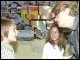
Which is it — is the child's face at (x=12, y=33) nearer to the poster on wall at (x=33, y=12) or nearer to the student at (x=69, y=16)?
the poster on wall at (x=33, y=12)

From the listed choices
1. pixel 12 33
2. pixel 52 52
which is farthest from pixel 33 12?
pixel 52 52

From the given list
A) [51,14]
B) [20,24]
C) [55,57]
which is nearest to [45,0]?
[51,14]

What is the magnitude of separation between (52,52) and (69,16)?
340 mm

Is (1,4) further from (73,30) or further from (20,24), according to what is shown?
→ (73,30)

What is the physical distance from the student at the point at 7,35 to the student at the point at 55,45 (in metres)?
0.29

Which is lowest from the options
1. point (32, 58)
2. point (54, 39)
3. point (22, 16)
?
point (32, 58)

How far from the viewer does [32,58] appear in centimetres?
260

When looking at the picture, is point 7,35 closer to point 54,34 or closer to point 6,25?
point 6,25

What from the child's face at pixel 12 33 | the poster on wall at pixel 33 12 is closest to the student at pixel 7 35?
the child's face at pixel 12 33

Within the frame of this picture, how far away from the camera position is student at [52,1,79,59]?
8.41 ft

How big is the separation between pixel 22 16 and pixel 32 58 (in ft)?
1.21

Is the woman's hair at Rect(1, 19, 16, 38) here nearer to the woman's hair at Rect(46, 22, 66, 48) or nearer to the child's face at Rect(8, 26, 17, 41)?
the child's face at Rect(8, 26, 17, 41)

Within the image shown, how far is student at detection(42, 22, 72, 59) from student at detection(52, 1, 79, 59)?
0.18 ft

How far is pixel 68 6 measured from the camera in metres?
2.57
